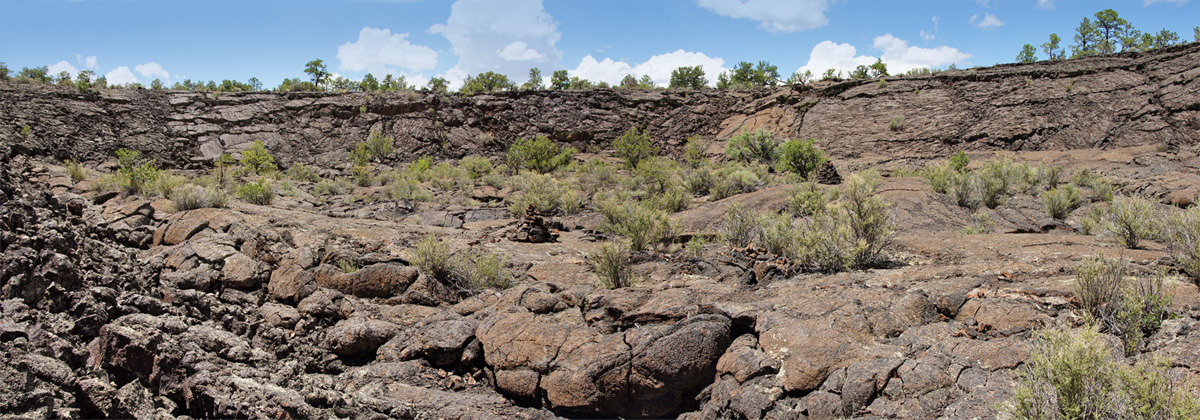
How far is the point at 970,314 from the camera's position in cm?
474

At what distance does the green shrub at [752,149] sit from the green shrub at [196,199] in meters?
17.9

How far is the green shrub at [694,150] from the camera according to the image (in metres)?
25.7

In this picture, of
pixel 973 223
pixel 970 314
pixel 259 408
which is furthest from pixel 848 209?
pixel 259 408

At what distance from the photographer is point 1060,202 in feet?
34.4

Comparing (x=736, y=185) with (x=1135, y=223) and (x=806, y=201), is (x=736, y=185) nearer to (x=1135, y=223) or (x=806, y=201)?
(x=806, y=201)

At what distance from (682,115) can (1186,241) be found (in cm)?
2741

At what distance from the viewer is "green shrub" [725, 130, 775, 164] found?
22.8 metres

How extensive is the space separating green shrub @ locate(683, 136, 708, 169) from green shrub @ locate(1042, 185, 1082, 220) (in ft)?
48.9

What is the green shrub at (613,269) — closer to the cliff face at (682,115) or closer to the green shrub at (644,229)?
the green shrub at (644,229)

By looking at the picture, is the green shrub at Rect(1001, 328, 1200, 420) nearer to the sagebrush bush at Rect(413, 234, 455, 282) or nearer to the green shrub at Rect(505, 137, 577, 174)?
the sagebrush bush at Rect(413, 234, 455, 282)

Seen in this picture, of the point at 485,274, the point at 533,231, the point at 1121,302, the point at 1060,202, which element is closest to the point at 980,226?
the point at 1060,202

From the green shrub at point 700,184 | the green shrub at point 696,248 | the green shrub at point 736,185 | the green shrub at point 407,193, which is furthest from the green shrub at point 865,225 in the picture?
the green shrub at point 407,193

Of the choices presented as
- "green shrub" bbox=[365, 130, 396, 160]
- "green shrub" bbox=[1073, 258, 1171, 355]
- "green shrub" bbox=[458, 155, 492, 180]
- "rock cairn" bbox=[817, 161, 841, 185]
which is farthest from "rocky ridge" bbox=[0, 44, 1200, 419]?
"green shrub" bbox=[365, 130, 396, 160]

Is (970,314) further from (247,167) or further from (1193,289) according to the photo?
(247,167)
